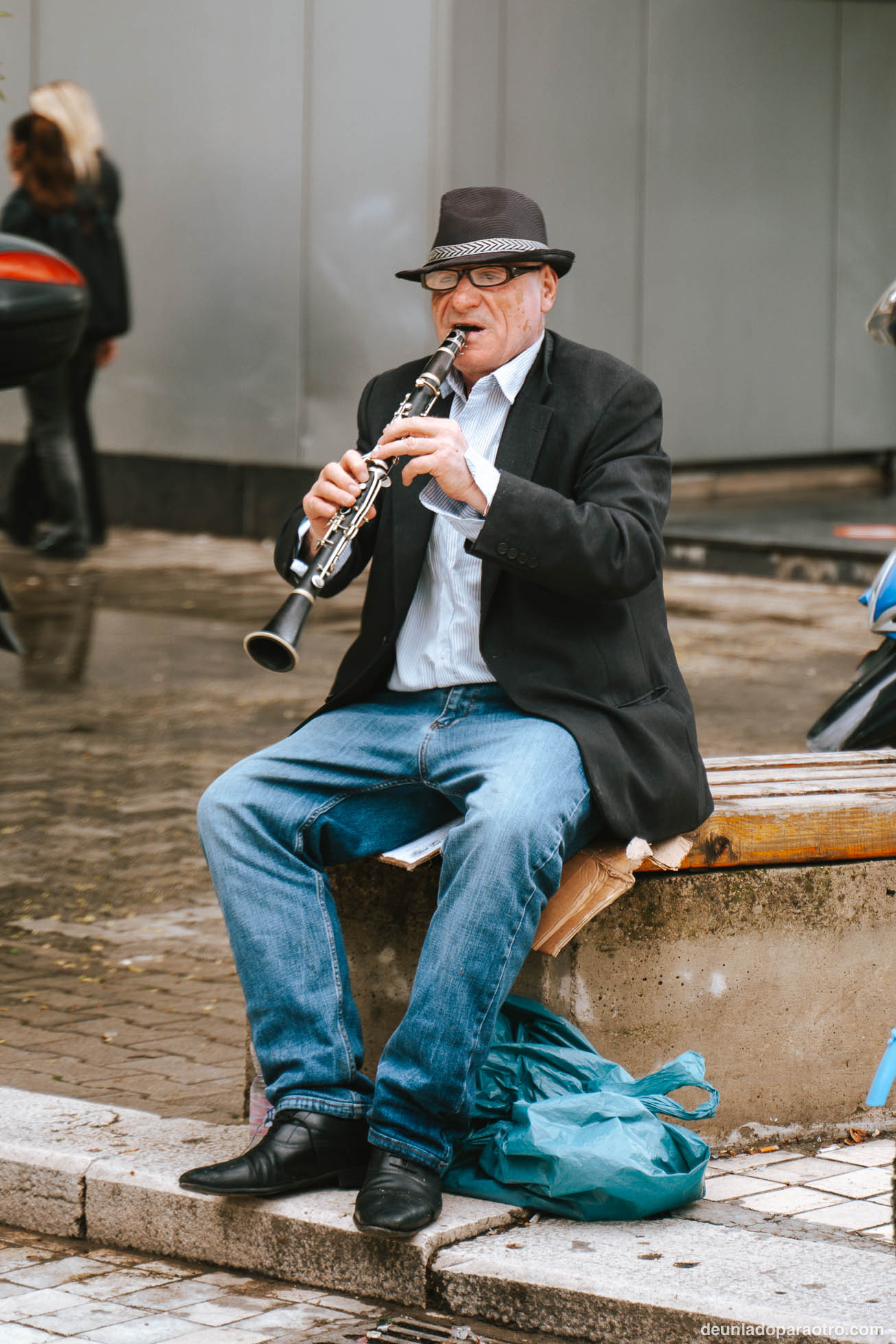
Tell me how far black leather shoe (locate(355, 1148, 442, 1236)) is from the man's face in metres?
1.46

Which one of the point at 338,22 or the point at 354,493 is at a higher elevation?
the point at 338,22

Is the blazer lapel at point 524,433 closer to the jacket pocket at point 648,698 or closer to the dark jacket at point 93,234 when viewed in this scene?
the jacket pocket at point 648,698

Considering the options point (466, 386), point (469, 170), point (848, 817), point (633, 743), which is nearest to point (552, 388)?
point (466, 386)

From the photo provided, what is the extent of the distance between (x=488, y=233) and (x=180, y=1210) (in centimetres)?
181

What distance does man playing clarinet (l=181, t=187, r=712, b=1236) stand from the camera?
3248 millimetres

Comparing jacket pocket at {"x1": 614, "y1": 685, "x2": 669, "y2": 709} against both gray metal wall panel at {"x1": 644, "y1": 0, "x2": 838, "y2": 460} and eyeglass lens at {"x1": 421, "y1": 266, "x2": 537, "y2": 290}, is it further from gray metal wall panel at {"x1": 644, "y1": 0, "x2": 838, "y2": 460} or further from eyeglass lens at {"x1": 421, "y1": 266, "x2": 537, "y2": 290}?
gray metal wall panel at {"x1": 644, "y1": 0, "x2": 838, "y2": 460}

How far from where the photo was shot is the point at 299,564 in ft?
12.1

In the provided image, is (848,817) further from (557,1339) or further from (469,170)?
(469,170)

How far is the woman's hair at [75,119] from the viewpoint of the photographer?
458 inches

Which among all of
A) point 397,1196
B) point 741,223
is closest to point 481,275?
point 397,1196

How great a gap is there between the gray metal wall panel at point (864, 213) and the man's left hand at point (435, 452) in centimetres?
1149

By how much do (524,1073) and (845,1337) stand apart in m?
0.80

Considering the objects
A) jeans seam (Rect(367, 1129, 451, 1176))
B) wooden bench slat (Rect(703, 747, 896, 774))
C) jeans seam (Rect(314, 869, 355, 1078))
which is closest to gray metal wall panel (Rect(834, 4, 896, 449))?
wooden bench slat (Rect(703, 747, 896, 774))

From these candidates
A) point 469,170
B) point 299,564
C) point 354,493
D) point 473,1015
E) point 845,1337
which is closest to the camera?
point 845,1337
